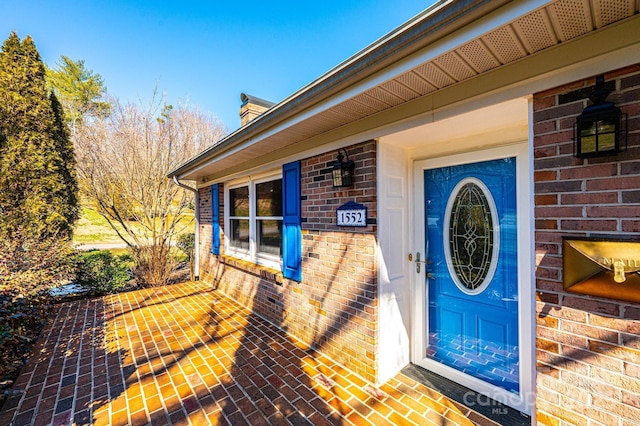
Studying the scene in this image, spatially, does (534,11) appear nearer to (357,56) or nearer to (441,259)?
(357,56)

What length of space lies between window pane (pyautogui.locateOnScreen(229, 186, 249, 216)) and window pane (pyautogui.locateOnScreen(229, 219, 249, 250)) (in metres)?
0.18

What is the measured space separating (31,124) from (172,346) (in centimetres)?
559

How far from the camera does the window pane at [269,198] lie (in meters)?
4.36

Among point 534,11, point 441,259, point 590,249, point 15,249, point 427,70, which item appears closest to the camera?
point 534,11

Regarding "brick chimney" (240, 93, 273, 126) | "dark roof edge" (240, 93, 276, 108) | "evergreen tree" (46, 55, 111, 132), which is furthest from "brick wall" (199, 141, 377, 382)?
"evergreen tree" (46, 55, 111, 132)

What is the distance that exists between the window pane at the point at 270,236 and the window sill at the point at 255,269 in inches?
12.6

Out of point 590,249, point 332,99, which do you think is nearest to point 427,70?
point 332,99

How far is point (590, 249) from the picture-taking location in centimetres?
145

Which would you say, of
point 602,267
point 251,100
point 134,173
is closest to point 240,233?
point 251,100

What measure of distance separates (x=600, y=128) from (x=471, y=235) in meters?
1.41

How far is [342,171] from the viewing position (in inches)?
111

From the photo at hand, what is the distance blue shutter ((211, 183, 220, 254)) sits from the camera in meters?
5.88

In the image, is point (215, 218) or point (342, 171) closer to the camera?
point (342, 171)

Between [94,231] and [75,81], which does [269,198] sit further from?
[75,81]
